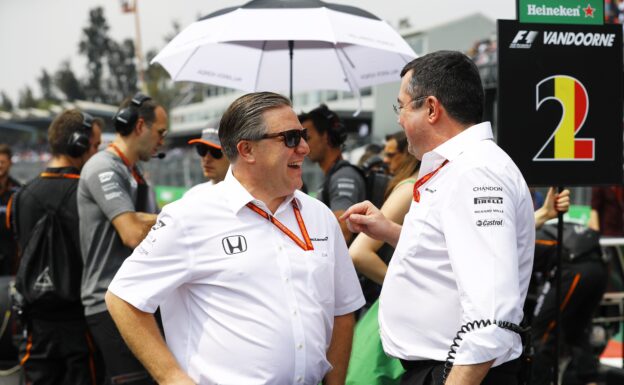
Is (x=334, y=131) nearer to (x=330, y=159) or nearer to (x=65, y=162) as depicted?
(x=330, y=159)

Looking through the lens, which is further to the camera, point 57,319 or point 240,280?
point 57,319

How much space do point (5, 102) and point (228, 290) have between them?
133 m

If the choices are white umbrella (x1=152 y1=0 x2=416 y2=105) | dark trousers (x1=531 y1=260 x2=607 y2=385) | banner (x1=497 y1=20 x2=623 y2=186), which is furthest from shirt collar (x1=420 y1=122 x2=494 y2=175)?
dark trousers (x1=531 y1=260 x2=607 y2=385)

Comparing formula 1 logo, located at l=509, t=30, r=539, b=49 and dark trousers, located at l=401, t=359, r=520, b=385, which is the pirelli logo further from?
formula 1 logo, located at l=509, t=30, r=539, b=49

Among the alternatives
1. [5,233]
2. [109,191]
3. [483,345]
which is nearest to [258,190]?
[483,345]

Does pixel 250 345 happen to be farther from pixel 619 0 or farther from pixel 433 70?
pixel 619 0

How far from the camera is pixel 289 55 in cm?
544

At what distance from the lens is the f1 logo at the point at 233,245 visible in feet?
7.78

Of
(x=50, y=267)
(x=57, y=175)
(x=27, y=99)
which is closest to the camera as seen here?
(x=50, y=267)

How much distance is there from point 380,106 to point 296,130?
43.0 meters

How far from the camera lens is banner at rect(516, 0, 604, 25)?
3.59 m

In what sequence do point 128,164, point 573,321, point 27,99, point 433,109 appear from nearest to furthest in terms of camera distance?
point 433,109, point 128,164, point 573,321, point 27,99

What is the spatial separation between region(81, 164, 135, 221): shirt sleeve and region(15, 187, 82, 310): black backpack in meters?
0.57

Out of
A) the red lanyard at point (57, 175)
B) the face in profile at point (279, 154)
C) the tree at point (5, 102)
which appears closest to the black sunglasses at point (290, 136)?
the face in profile at point (279, 154)
